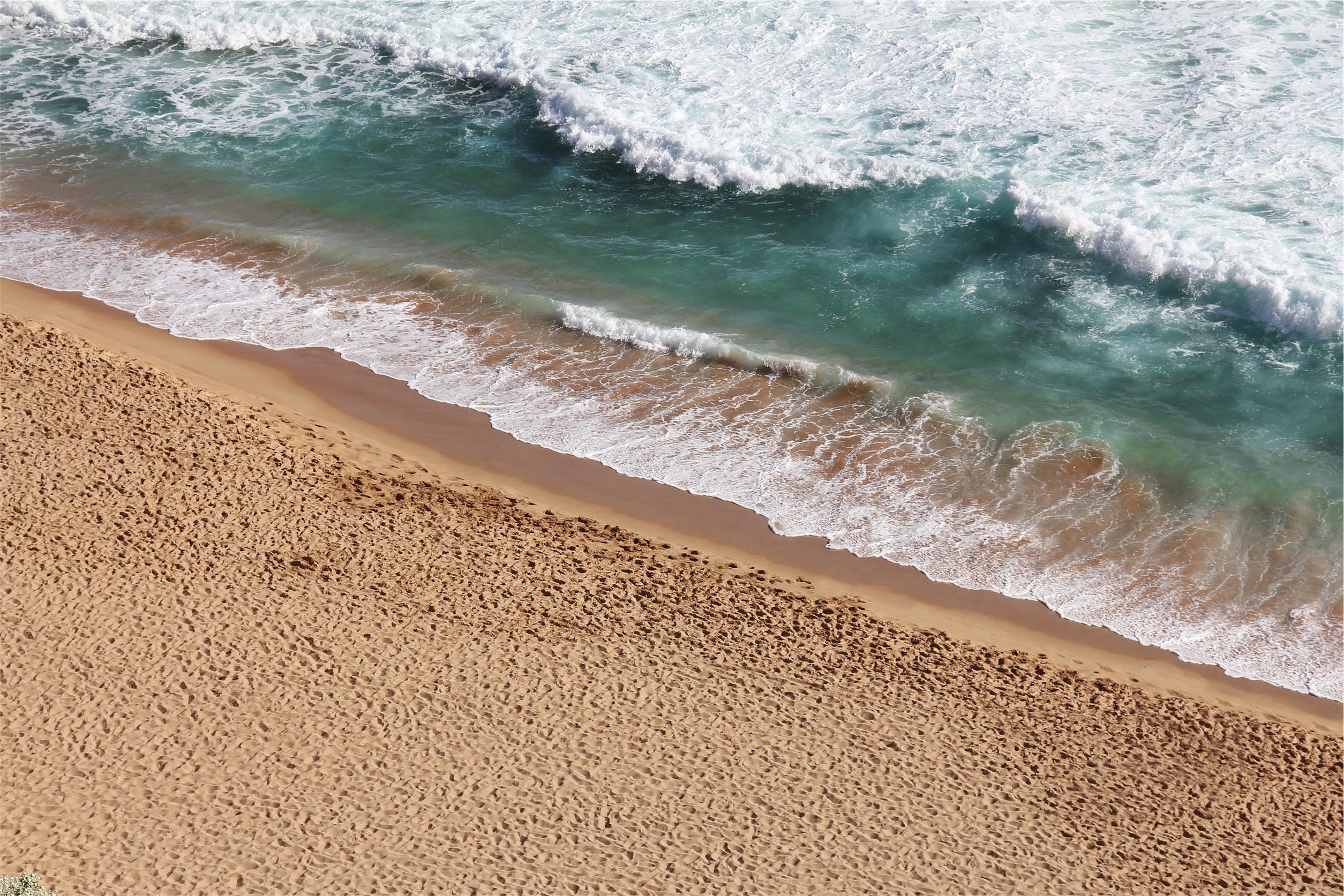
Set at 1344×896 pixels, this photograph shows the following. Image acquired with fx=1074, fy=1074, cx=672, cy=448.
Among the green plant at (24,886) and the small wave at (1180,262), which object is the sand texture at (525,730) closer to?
the green plant at (24,886)

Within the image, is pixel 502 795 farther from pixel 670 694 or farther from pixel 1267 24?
pixel 1267 24

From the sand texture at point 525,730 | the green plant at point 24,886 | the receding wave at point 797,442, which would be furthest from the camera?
the receding wave at point 797,442

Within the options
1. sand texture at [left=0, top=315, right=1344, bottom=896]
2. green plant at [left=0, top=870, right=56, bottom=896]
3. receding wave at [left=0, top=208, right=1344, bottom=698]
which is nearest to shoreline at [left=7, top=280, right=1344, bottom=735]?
receding wave at [left=0, top=208, right=1344, bottom=698]

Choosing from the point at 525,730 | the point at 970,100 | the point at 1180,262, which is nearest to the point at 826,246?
the point at 970,100

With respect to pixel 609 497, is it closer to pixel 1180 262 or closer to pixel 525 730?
pixel 525 730

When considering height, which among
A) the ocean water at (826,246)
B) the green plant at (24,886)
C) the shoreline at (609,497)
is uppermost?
the ocean water at (826,246)

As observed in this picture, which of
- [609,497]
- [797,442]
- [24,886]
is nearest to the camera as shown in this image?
[24,886]

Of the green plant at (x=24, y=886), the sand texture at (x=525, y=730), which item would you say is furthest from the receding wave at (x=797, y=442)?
the green plant at (x=24, y=886)
